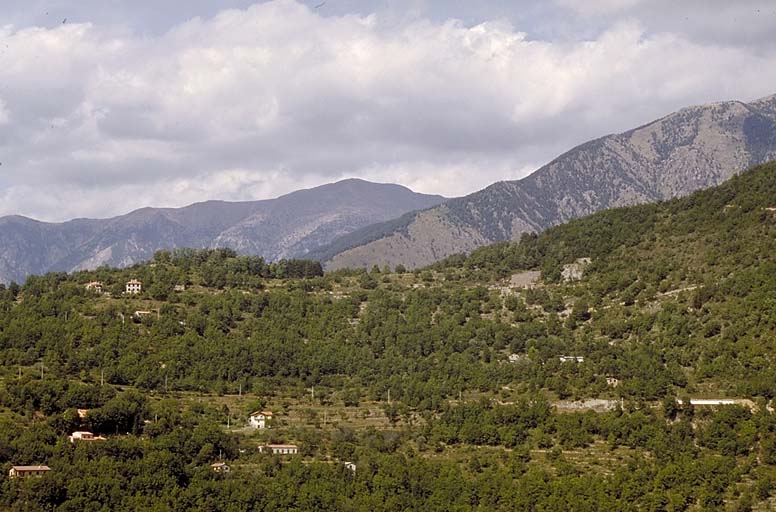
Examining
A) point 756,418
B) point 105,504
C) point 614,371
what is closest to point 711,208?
point 614,371

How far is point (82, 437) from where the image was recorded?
76188mm

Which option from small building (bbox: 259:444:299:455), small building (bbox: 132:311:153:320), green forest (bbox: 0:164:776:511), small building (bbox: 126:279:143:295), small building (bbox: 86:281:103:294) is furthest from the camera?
small building (bbox: 126:279:143:295)

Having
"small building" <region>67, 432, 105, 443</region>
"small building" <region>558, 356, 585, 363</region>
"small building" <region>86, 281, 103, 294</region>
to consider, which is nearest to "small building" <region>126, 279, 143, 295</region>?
"small building" <region>86, 281, 103, 294</region>

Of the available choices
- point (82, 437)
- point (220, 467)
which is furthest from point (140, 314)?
point (220, 467)

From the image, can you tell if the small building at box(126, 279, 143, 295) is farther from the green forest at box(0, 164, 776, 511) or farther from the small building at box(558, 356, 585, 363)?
the small building at box(558, 356, 585, 363)

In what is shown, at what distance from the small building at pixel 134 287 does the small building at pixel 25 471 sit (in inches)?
1957

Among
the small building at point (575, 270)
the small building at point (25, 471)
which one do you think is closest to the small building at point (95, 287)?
the small building at point (25, 471)

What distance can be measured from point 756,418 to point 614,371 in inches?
615

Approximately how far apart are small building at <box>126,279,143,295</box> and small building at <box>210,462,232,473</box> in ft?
145

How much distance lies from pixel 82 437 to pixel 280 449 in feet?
49.6

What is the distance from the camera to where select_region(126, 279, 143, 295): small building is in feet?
389

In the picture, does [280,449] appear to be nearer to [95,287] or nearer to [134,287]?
[134,287]

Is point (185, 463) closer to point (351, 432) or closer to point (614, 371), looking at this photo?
point (351, 432)

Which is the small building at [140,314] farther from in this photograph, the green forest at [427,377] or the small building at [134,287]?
the small building at [134,287]
